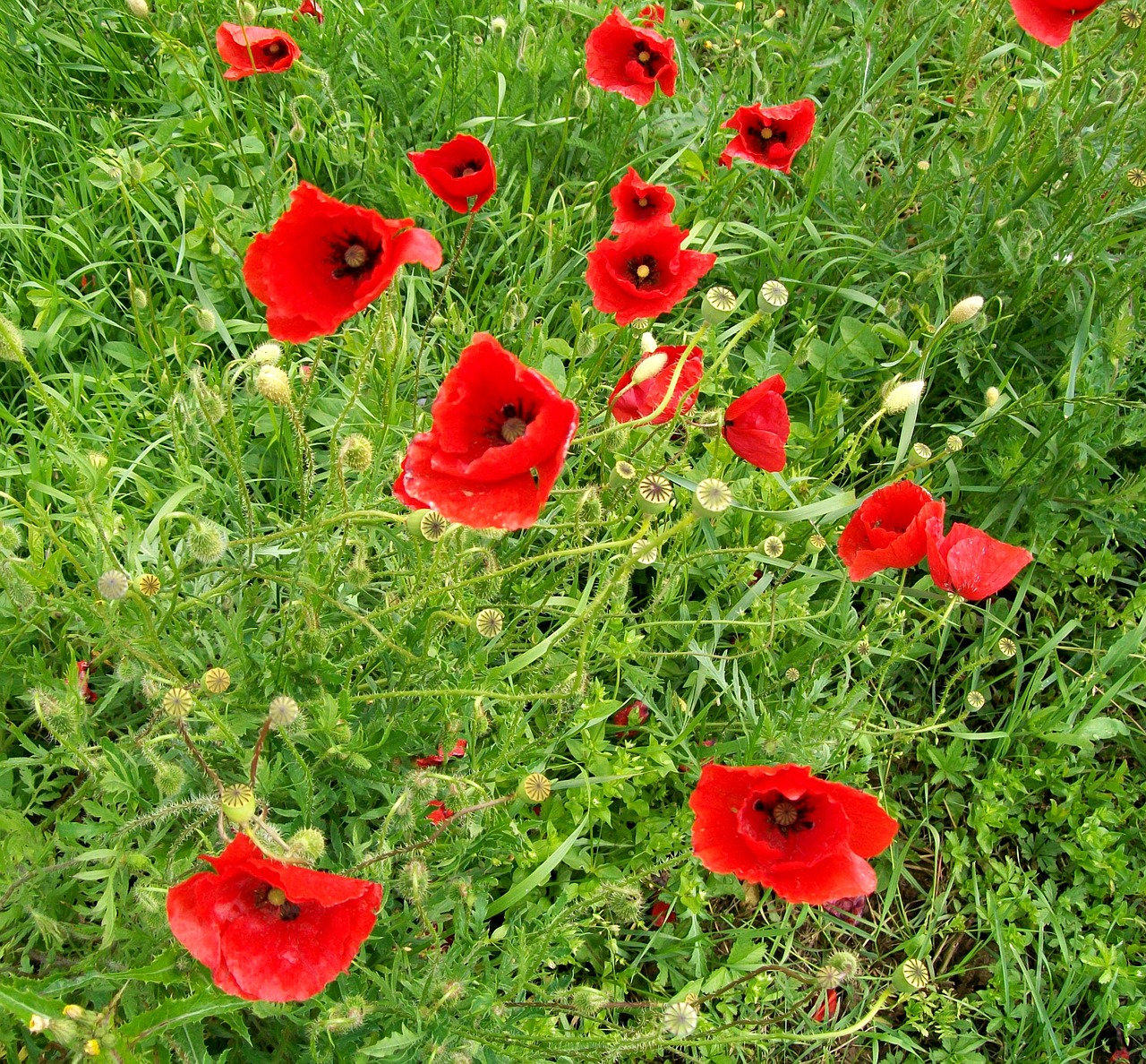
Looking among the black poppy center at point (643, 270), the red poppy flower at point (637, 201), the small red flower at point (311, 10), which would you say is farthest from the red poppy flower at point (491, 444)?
the small red flower at point (311, 10)

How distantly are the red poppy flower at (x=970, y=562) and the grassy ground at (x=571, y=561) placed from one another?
310 millimetres

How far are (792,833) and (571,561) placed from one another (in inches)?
31.1

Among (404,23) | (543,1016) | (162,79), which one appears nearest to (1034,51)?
(404,23)

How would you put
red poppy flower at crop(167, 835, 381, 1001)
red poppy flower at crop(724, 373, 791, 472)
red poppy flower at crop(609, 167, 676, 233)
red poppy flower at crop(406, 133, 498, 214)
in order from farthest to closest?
red poppy flower at crop(609, 167, 676, 233)
red poppy flower at crop(406, 133, 498, 214)
red poppy flower at crop(724, 373, 791, 472)
red poppy flower at crop(167, 835, 381, 1001)

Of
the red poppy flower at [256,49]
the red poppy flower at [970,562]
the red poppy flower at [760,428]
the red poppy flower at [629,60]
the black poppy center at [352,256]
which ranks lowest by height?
the red poppy flower at [970,562]

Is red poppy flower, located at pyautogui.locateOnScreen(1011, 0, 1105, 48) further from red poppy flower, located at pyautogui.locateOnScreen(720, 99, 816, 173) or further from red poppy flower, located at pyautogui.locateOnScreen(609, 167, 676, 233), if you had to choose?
red poppy flower, located at pyautogui.locateOnScreen(609, 167, 676, 233)

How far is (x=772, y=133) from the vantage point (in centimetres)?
301

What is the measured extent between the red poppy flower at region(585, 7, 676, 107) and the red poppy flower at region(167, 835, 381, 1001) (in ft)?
7.91

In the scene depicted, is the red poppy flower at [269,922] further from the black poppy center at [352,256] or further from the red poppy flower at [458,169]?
the red poppy flower at [458,169]

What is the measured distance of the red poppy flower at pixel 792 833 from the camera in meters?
1.83

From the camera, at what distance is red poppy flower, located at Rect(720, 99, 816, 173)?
291cm

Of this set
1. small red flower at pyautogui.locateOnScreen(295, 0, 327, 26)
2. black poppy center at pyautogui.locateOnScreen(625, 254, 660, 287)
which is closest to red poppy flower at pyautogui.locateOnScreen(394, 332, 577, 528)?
black poppy center at pyautogui.locateOnScreen(625, 254, 660, 287)

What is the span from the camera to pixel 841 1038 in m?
2.64

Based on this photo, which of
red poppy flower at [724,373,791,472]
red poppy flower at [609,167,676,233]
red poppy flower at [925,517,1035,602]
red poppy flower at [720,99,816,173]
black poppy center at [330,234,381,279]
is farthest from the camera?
red poppy flower at [720,99,816,173]
